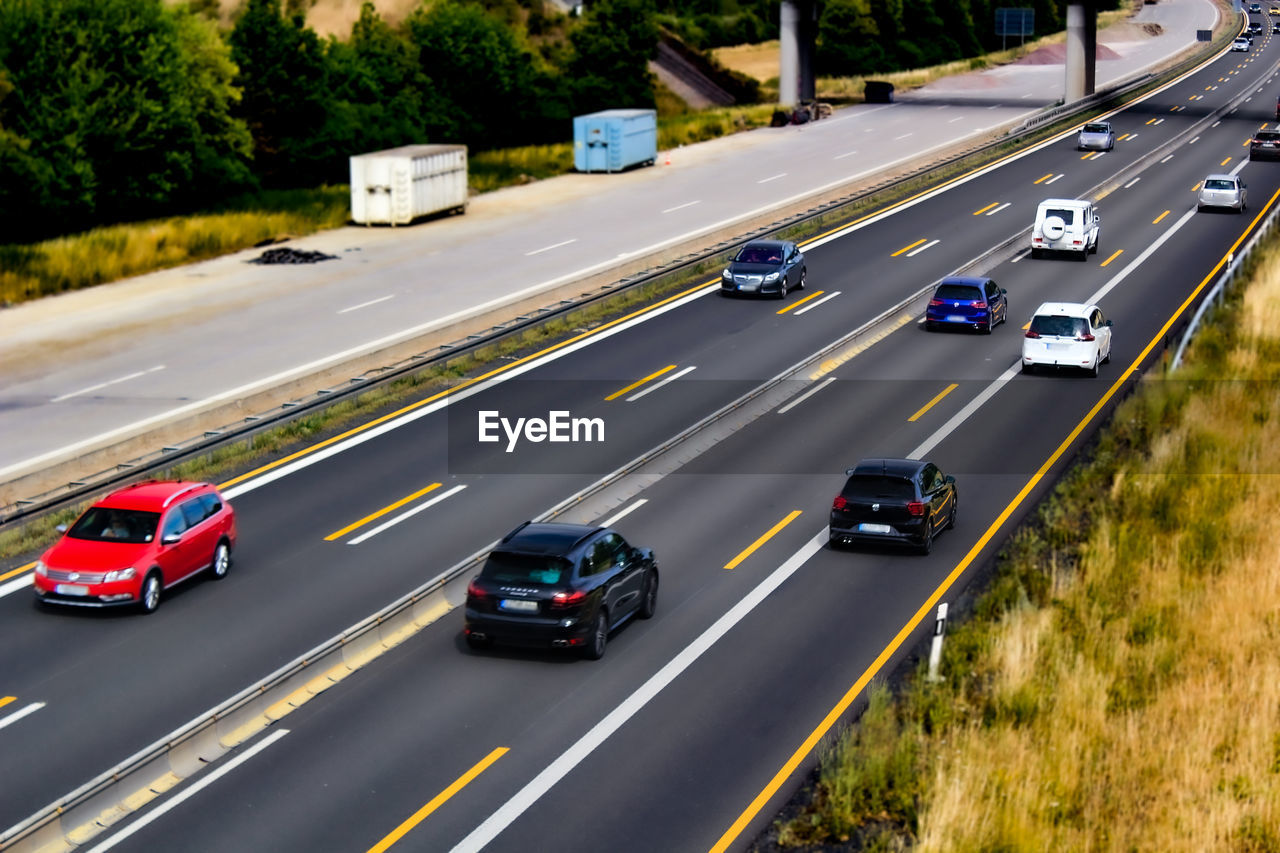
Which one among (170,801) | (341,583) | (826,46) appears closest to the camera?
(170,801)

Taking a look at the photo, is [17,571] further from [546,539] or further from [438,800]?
[438,800]

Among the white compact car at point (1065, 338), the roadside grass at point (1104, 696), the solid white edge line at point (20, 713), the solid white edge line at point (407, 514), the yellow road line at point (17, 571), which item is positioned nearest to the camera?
the roadside grass at point (1104, 696)

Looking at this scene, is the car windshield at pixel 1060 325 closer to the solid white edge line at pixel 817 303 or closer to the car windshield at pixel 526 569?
the solid white edge line at pixel 817 303

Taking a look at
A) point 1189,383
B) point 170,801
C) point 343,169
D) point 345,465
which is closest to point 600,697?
point 170,801

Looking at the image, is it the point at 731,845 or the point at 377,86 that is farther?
the point at 377,86

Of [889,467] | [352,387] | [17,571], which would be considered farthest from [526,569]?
[352,387]

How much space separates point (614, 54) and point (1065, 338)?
74.4 meters

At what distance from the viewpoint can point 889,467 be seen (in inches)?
1053

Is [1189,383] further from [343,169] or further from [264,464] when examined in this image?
[343,169]

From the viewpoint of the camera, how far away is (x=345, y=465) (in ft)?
105

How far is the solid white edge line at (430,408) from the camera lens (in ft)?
102

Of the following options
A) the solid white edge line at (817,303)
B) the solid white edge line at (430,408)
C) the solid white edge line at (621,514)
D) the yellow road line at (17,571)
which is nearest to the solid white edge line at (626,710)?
the solid white edge line at (621,514)

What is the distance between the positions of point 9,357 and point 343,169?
43371mm

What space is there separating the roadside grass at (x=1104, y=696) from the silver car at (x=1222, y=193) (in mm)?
30966
